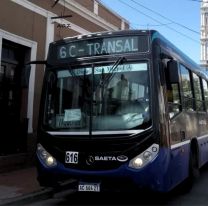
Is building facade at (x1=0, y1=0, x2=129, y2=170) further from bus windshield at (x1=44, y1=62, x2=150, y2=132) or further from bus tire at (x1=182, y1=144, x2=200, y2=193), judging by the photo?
bus tire at (x1=182, y1=144, x2=200, y2=193)

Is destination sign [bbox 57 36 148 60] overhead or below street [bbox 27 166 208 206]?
overhead

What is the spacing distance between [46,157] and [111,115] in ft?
4.50

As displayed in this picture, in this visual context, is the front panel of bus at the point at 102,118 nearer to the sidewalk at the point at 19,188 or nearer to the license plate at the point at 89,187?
the license plate at the point at 89,187

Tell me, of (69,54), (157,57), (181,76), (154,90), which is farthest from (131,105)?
(181,76)

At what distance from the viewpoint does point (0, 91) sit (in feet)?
42.6

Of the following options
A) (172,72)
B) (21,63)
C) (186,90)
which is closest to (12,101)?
(21,63)

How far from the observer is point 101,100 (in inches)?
321

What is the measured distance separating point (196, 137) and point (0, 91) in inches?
214

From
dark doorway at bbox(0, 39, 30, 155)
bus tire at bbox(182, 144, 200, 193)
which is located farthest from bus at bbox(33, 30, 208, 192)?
dark doorway at bbox(0, 39, 30, 155)

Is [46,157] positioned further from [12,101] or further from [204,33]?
[204,33]

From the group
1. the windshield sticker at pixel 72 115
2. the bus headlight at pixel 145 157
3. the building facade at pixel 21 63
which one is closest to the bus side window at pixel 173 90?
the bus headlight at pixel 145 157

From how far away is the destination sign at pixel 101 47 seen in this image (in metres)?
8.34

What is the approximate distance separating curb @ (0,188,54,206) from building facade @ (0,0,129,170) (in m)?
2.84

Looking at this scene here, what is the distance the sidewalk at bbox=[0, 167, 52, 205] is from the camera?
8868 mm
